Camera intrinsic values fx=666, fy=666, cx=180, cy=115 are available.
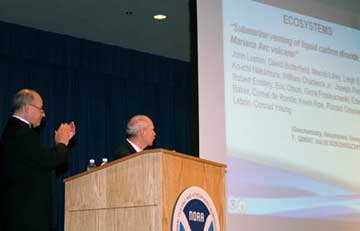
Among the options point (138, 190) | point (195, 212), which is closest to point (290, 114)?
point (195, 212)

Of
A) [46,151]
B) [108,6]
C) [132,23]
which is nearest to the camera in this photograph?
[46,151]

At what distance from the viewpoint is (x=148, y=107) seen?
708 cm

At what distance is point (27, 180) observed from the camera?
3.43 m

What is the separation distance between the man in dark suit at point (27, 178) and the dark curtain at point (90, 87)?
A: 2491 millimetres

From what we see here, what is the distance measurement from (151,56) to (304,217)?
128 inches

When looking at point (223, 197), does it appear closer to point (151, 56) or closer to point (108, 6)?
point (108, 6)

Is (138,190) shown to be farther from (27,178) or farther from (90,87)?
(90,87)

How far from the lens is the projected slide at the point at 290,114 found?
409 cm

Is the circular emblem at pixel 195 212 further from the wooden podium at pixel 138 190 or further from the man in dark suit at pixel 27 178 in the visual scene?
the man in dark suit at pixel 27 178

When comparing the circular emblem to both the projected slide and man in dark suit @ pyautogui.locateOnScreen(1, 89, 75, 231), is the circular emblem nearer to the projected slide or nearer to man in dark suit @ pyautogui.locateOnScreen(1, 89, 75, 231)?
man in dark suit @ pyautogui.locateOnScreen(1, 89, 75, 231)

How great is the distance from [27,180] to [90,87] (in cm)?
321

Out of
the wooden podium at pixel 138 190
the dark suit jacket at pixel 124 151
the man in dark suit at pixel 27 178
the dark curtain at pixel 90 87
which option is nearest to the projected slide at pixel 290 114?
the dark suit jacket at pixel 124 151

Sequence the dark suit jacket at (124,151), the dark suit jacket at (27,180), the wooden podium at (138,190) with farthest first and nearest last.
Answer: the dark suit jacket at (124,151) < the dark suit jacket at (27,180) < the wooden podium at (138,190)

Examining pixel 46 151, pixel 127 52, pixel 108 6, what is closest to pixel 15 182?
pixel 46 151
